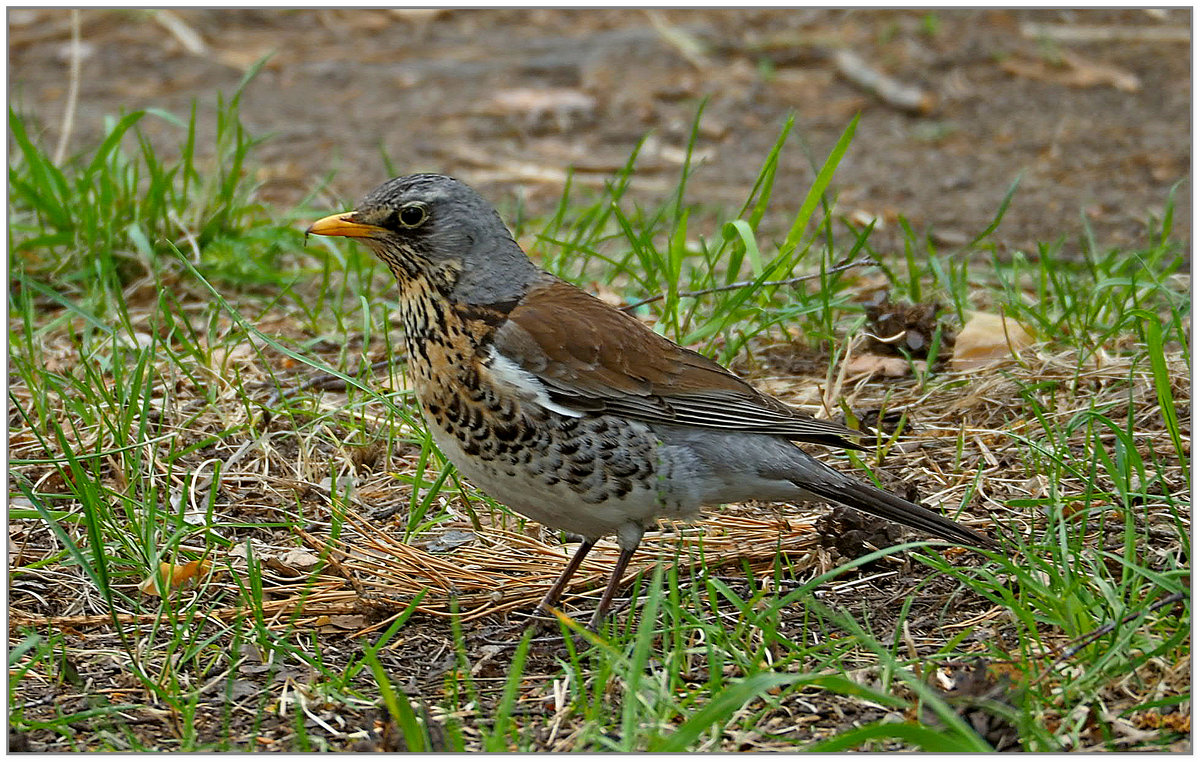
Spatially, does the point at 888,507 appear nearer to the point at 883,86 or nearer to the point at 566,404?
the point at 566,404

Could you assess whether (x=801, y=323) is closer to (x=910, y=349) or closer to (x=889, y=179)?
(x=910, y=349)

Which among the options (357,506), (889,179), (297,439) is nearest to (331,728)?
(357,506)

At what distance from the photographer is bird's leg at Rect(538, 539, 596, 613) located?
13.8 ft

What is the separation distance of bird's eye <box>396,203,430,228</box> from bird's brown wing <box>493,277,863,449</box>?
0.38 metres

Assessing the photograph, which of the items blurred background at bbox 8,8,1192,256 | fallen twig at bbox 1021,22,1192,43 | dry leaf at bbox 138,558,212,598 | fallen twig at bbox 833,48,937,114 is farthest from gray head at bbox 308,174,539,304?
fallen twig at bbox 1021,22,1192,43

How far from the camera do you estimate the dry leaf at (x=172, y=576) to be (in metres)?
3.91

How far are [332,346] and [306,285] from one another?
2.41 feet

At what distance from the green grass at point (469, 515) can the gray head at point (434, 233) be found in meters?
0.61

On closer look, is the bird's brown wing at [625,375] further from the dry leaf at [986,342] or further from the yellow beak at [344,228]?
the dry leaf at [986,342]

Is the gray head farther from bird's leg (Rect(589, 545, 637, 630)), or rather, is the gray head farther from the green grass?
bird's leg (Rect(589, 545, 637, 630))

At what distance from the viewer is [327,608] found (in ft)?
13.3

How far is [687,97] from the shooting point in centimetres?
933

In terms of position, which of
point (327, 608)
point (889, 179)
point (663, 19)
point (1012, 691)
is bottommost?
point (327, 608)

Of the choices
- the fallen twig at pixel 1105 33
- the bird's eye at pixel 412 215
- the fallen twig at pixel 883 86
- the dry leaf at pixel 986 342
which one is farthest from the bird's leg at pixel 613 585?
the fallen twig at pixel 1105 33
